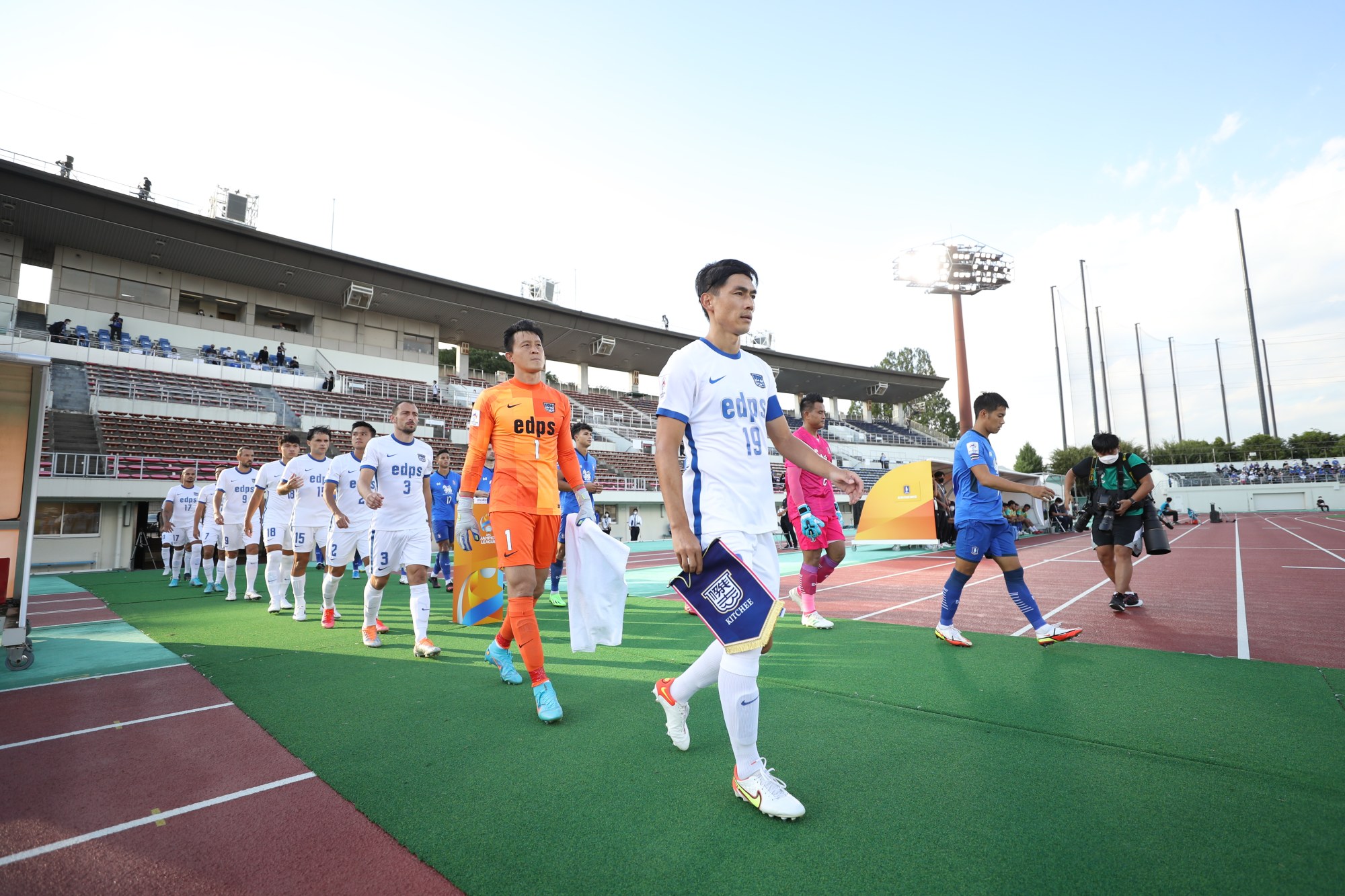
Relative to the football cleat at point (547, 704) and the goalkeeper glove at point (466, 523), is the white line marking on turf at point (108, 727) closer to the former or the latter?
the goalkeeper glove at point (466, 523)

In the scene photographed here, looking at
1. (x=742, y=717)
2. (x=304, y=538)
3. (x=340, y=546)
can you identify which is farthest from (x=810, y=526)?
(x=304, y=538)

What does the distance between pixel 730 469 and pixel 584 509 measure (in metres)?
1.38

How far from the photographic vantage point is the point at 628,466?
3127 centimetres

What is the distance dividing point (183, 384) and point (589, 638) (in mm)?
25655

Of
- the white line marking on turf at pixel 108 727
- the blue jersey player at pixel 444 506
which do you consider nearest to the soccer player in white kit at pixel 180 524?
the blue jersey player at pixel 444 506

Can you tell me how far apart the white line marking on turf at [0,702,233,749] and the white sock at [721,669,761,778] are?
3295mm

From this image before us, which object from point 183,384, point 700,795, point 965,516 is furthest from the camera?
point 183,384

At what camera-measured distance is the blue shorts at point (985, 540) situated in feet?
16.2

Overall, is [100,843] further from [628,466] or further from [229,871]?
[628,466]

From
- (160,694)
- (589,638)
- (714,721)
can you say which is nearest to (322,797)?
(589,638)

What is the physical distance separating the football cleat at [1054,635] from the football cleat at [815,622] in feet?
5.93

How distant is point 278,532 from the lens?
821cm

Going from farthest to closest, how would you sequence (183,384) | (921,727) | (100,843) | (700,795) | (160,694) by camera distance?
(183,384) < (160,694) < (921,727) < (700,795) < (100,843)

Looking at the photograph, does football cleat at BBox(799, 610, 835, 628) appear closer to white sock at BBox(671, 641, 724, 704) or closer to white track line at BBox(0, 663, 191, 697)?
white sock at BBox(671, 641, 724, 704)
